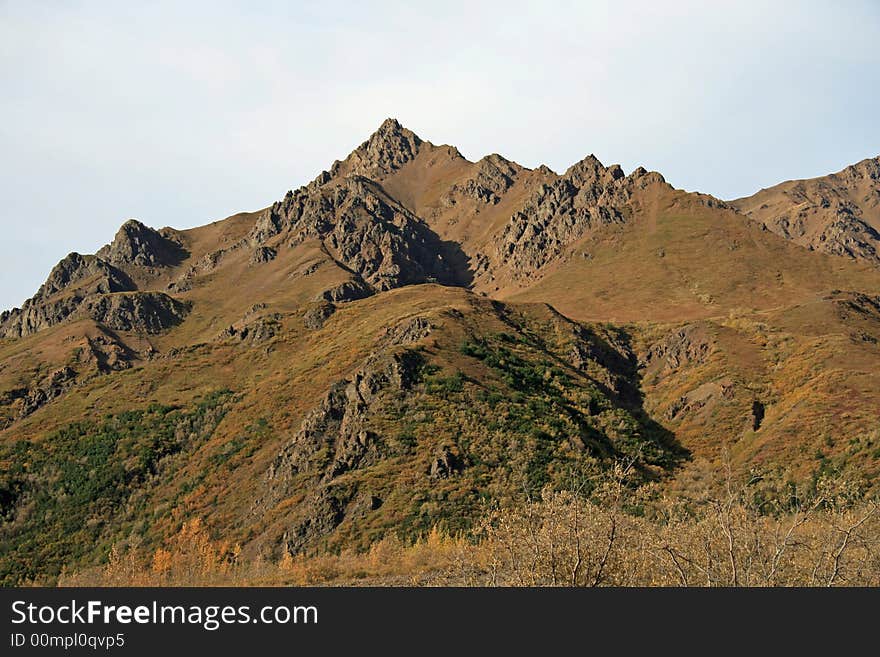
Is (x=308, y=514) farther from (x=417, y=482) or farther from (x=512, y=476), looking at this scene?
(x=512, y=476)

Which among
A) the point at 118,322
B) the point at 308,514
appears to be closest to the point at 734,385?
the point at 308,514

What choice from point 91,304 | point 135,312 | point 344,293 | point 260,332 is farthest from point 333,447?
point 91,304

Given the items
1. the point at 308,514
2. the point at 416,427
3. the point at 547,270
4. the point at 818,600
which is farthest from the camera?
the point at 547,270

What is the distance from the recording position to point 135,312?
153875 millimetres

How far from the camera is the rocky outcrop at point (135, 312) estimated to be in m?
151

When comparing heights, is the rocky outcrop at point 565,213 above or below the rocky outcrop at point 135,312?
above

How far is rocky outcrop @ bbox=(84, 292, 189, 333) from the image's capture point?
151m

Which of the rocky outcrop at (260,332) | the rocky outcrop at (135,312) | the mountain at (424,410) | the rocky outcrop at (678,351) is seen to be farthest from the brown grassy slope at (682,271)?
the rocky outcrop at (135,312)

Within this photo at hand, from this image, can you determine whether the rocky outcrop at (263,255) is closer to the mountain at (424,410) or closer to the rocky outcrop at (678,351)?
the mountain at (424,410)

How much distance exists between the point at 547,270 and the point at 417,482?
12270 cm

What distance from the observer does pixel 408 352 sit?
5847 cm

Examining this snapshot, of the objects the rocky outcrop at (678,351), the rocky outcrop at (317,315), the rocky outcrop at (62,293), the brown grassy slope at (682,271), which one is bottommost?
the rocky outcrop at (678,351)

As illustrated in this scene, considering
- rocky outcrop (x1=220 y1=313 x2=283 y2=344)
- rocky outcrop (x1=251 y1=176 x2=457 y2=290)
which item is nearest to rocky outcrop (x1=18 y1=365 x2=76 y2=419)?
rocky outcrop (x1=220 y1=313 x2=283 y2=344)

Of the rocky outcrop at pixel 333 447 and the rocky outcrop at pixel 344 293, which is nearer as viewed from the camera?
the rocky outcrop at pixel 333 447
